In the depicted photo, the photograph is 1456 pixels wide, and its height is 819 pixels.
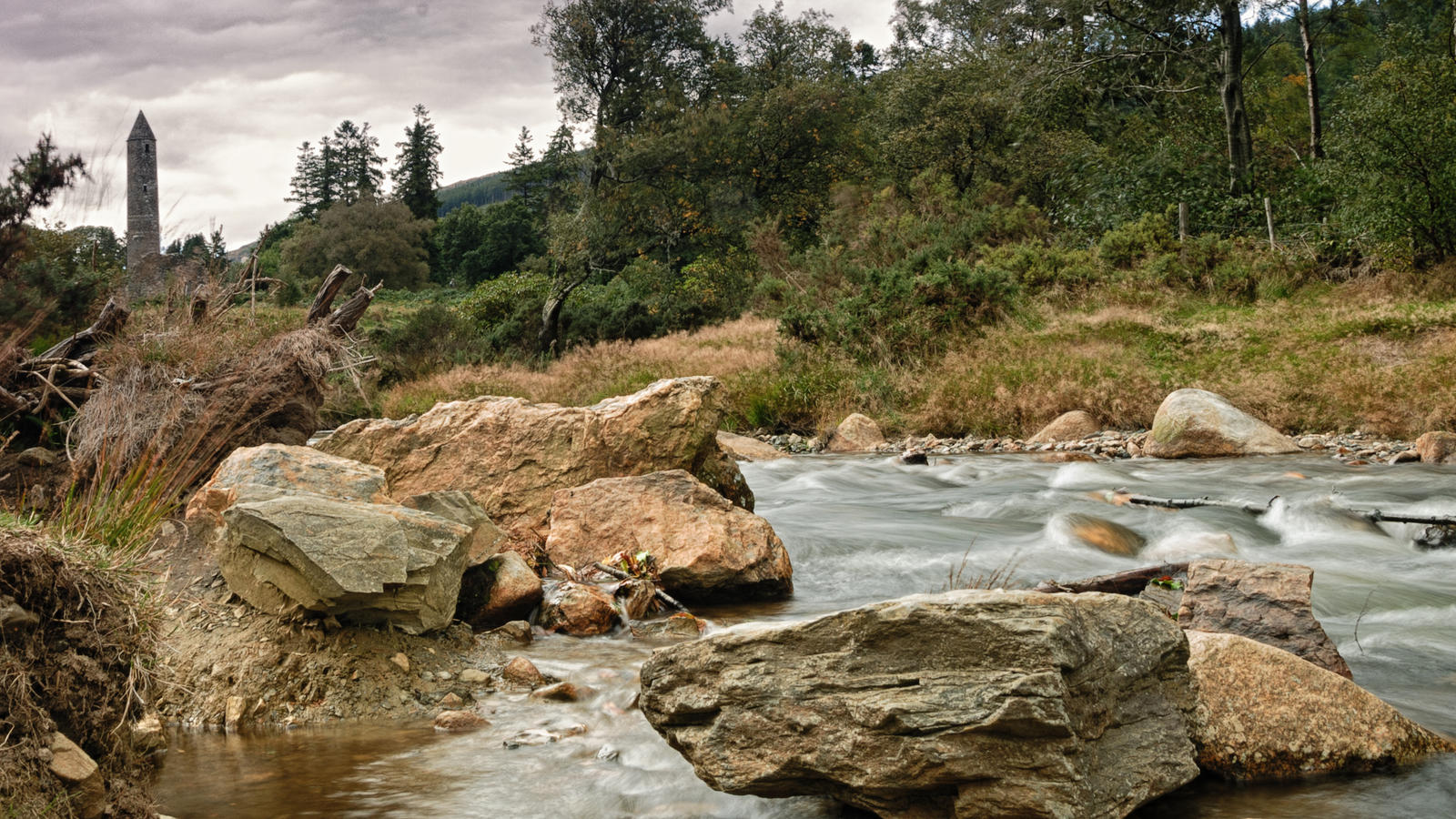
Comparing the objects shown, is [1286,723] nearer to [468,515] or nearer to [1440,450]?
[468,515]

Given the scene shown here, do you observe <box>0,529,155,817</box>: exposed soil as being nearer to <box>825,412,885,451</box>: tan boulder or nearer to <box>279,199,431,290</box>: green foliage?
<box>825,412,885,451</box>: tan boulder

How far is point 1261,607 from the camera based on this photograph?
4344 mm

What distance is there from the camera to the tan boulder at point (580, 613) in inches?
211

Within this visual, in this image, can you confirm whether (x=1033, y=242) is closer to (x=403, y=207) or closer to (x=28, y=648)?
(x=28, y=648)

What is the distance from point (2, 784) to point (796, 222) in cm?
3302

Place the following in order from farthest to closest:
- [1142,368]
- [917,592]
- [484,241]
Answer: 1. [484,241]
2. [1142,368]
3. [917,592]

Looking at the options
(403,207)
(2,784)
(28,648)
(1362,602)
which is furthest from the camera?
(403,207)

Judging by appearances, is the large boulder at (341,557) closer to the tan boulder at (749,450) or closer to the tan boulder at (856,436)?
the tan boulder at (749,450)

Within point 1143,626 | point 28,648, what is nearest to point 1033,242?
point 1143,626

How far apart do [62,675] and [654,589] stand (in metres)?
3.43

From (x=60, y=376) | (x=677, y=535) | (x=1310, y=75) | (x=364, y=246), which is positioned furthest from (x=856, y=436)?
(x=364, y=246)

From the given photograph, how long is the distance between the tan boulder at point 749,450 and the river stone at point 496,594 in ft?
26.4

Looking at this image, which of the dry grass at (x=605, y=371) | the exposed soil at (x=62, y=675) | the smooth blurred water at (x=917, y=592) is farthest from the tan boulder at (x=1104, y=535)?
the dry grass at (x=605, y=371)

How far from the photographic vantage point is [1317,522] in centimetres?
823
